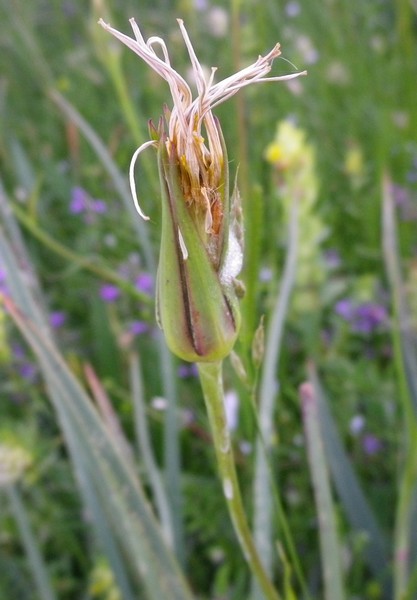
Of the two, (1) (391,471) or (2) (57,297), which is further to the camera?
(2) (57,297)

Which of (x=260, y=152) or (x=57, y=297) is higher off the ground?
(x=260, y=152)

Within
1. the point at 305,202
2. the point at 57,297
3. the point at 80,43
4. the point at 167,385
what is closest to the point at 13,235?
the point at 167,385

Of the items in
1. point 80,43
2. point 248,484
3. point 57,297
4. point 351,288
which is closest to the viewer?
point 248,484

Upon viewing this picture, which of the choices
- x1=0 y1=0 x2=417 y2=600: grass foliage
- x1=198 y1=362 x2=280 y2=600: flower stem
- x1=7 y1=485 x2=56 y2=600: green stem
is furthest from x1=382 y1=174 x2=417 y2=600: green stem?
x1=7 y1=485 x2=56 y2=600: green stem

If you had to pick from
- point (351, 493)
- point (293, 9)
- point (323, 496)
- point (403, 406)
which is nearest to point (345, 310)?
point (351, 493)

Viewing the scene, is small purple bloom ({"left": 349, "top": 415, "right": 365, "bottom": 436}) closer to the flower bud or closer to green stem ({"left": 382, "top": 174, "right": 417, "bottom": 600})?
green stem ({"left": 382, "top": 174, "right": 417, "bottom": 600})

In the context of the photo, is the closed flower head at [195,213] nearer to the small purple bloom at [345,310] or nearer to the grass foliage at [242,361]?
the grass foliage at [242,361]

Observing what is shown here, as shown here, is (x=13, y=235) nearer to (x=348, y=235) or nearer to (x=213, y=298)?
(x=213, y=298)

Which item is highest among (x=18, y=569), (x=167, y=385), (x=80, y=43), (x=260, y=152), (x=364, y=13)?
(x=80, y=43)
